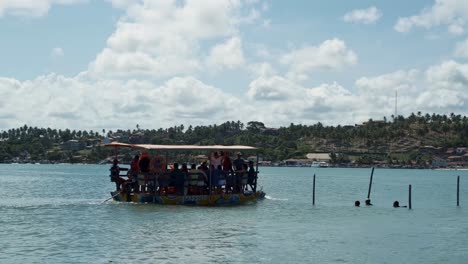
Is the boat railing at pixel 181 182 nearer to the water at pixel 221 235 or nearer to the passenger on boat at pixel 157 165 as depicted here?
the passenger on boat at pixel 157 165

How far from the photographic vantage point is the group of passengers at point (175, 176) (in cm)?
4094

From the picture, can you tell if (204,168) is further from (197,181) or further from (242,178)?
(242,178)

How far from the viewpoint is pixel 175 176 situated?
4097 cm

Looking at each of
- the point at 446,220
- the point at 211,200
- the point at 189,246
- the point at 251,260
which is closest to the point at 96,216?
the point at 211,200

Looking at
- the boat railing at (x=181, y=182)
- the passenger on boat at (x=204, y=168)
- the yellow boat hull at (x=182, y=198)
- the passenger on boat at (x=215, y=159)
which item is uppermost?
the passenger on boat at (x=215, y=159)

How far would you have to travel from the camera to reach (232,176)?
4306cm

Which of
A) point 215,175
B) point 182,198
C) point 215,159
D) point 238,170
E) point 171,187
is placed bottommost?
point 182,198

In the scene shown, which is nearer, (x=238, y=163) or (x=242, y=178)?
(x=238, y=163)

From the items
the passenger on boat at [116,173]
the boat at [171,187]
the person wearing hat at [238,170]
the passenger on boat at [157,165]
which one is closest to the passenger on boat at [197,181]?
the boat at [171,187]

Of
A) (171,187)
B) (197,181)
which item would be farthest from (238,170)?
(171,187)

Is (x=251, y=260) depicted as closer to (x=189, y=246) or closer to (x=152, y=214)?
(x=189, y=246)

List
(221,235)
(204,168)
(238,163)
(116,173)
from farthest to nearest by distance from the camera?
1. (238,163)
2. (116,173)
3. (204,168)
4. (221,235)

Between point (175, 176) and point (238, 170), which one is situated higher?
point (238, 170)

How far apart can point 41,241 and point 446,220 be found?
2331 centimetres
